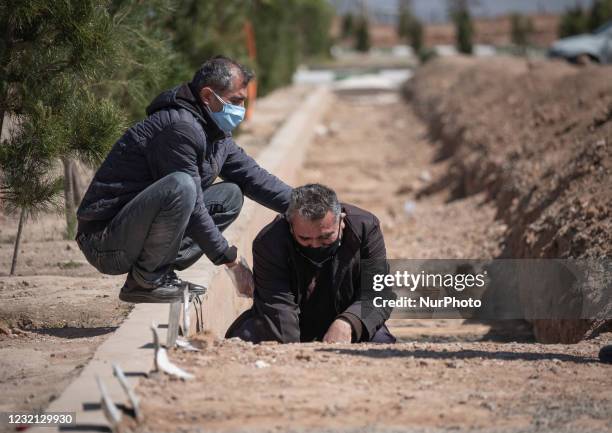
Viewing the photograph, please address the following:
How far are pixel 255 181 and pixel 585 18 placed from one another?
45.3 m

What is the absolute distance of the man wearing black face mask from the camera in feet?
16.6

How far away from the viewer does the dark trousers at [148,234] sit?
479 cm

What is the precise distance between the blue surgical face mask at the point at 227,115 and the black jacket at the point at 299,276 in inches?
21.5

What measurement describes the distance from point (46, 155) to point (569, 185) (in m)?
4.68

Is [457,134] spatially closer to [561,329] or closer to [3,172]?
[561,329]

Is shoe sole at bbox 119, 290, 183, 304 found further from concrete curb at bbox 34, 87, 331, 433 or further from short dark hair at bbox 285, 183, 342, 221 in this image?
short dark hair at bbox 285, 183, 342, 221

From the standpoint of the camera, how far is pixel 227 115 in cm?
503

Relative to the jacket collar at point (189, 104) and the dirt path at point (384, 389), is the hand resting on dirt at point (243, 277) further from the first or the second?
the jacket collar at point (189, 104)

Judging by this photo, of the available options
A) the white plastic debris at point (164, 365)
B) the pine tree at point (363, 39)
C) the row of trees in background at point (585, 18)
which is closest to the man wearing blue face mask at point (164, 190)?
the white plastic debris at point (164, 365)

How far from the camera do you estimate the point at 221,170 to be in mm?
5645

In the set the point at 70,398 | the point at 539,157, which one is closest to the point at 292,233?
the point at 70,398

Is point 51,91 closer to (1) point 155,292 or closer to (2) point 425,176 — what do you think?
(1) point 155,292

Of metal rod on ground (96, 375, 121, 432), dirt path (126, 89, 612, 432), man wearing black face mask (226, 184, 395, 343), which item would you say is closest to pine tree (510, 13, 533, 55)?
man wearing black face mask (226, 184, 395, 343)

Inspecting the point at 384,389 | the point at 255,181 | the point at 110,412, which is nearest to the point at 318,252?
the point at 255,181
